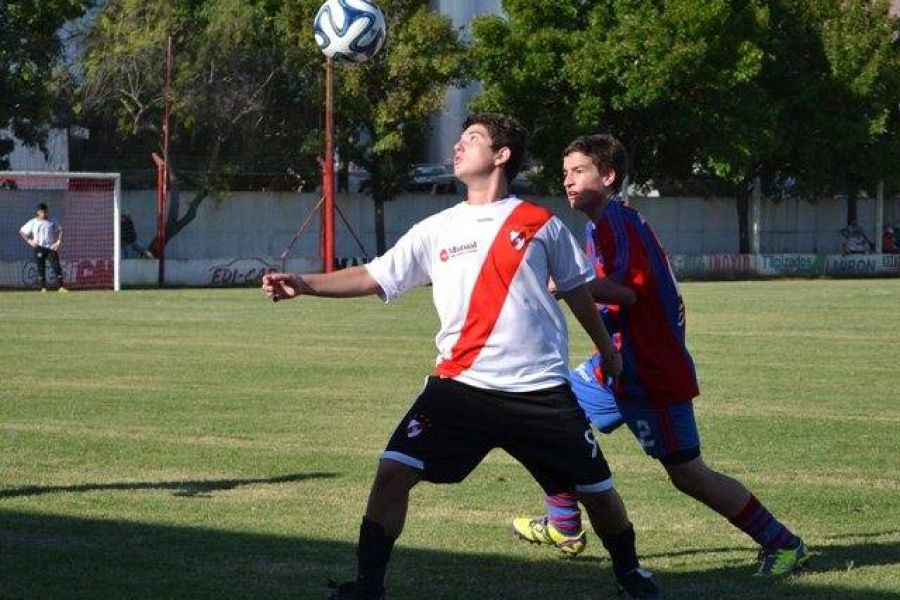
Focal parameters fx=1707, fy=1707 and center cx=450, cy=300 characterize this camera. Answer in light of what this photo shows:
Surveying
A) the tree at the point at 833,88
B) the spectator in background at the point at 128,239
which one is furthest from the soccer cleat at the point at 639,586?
the tree at the point at 833,88

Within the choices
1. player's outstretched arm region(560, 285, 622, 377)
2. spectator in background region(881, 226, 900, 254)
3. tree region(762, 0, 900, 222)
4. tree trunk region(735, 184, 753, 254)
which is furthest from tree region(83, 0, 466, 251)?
player's outstretched arm region(560, 285, 622, 377)

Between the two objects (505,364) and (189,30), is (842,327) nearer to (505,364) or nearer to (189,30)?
(505,364)

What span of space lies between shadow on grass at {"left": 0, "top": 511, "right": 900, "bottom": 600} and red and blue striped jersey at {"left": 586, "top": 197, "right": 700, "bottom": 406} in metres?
0.80

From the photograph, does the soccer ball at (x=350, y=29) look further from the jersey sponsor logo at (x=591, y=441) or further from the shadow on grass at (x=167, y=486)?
the jersey sponsor logo at (x=591, y=441)

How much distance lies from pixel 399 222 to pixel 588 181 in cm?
4301

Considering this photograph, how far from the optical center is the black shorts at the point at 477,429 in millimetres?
6230

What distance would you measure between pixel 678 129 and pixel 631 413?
43.1 meters

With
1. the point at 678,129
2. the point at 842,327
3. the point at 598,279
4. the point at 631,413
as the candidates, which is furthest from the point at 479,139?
the point at 678,129

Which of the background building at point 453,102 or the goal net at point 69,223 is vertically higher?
the background building at point 453,102

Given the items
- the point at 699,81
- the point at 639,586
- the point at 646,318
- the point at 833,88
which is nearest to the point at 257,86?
the point at 699,81

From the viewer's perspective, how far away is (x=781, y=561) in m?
7.09

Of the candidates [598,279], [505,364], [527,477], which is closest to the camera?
[505,364]

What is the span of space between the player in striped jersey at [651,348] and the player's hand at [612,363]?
36cm

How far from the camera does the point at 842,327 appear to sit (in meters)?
24.1
